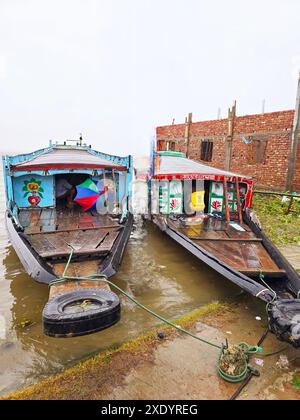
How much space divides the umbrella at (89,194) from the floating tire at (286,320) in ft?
21.2

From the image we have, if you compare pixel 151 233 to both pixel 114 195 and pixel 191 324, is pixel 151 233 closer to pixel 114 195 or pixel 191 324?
pixel 114 195

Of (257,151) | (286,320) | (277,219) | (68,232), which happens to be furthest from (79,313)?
(257,151)

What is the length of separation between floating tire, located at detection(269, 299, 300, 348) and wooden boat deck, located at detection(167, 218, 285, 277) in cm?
117

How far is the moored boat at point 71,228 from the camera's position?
333cm

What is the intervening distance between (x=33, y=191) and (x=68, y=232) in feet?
8.47

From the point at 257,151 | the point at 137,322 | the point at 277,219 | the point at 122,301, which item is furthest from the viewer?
the point at 257,151

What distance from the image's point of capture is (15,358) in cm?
362

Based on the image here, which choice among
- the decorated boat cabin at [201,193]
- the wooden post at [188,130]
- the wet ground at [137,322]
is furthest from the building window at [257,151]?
the wet ground at [137,322]

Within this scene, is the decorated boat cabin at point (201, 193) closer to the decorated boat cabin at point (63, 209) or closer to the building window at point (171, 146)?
the decorated boat cabin at point (63, 209)

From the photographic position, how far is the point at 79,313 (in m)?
3.13

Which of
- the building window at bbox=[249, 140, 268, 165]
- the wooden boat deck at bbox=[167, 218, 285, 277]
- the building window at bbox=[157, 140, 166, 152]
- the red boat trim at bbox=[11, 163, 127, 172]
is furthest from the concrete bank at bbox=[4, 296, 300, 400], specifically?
the building window at bbox=[157, 140, 166, 152]

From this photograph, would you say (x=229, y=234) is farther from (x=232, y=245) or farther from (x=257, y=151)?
(x=257, y=151)
